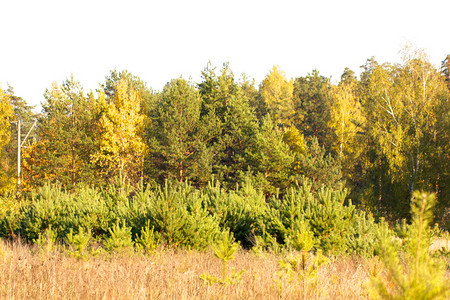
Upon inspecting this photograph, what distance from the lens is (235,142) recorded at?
27.4m

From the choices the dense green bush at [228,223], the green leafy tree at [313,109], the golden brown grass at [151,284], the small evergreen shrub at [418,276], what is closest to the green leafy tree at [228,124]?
the green leafy tree at [313,109]

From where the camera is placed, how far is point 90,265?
576 cm

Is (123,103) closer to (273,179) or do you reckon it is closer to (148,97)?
(148,97)

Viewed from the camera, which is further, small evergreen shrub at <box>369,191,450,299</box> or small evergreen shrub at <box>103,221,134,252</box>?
small evergreen shrub at <box>103,221,134,252</box>

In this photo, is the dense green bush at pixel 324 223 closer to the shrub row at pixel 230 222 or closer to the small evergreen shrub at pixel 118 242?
the shrub row at pixel 230 222

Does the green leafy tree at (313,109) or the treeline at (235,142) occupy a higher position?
the green leafy tree at (313,109)

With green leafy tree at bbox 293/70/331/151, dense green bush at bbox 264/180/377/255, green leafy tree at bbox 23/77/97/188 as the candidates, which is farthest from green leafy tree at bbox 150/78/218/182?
dense green bush at bbox 264/180/377/255

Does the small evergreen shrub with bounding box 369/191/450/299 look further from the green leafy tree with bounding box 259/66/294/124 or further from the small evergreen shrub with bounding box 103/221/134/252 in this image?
the green leafy tree with bounding box 259/66/294/124

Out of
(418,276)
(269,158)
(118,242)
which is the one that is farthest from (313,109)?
(418,276)

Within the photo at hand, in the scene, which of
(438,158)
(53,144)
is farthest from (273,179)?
(53,144)

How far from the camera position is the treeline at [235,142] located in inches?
838

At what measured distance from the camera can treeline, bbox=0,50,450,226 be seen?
2128 cm

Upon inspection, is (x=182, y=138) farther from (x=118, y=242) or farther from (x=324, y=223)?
(x=118, y=242)

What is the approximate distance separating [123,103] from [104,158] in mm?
4453
